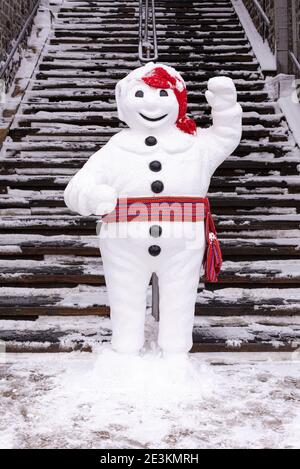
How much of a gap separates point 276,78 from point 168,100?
3.98 meters

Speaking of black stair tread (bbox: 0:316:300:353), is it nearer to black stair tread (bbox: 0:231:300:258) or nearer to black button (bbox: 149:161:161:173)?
black stair tread (bbox: 0:231:300:258)

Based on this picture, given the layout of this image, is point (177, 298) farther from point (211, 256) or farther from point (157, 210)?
point (157, 210)

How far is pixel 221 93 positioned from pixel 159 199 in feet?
1.92

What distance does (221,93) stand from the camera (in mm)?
2580

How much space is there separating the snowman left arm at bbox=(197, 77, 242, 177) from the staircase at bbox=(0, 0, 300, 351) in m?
1.11

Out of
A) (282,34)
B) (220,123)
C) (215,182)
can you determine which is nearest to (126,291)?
(220,123)

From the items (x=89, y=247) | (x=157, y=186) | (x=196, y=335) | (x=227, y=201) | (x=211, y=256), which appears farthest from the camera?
(x=227, y=201)

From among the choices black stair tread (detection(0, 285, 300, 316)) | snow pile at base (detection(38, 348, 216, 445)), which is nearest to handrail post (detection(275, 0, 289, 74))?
black stair tread (detection(0, 285, 300, 316))

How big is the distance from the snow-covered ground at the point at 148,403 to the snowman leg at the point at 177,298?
100 millimetres

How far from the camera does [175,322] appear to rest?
2.63m

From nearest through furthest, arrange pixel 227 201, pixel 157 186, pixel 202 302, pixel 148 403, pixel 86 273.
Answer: pixel 148 403 < pixel 157 186 < pixel 202 302 < pixel 86 273 < pixel 227 201

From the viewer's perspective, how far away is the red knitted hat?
8.41 feet

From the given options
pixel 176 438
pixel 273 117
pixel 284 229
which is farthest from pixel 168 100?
pixel 273 117

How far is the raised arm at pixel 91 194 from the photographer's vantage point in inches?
96.7
